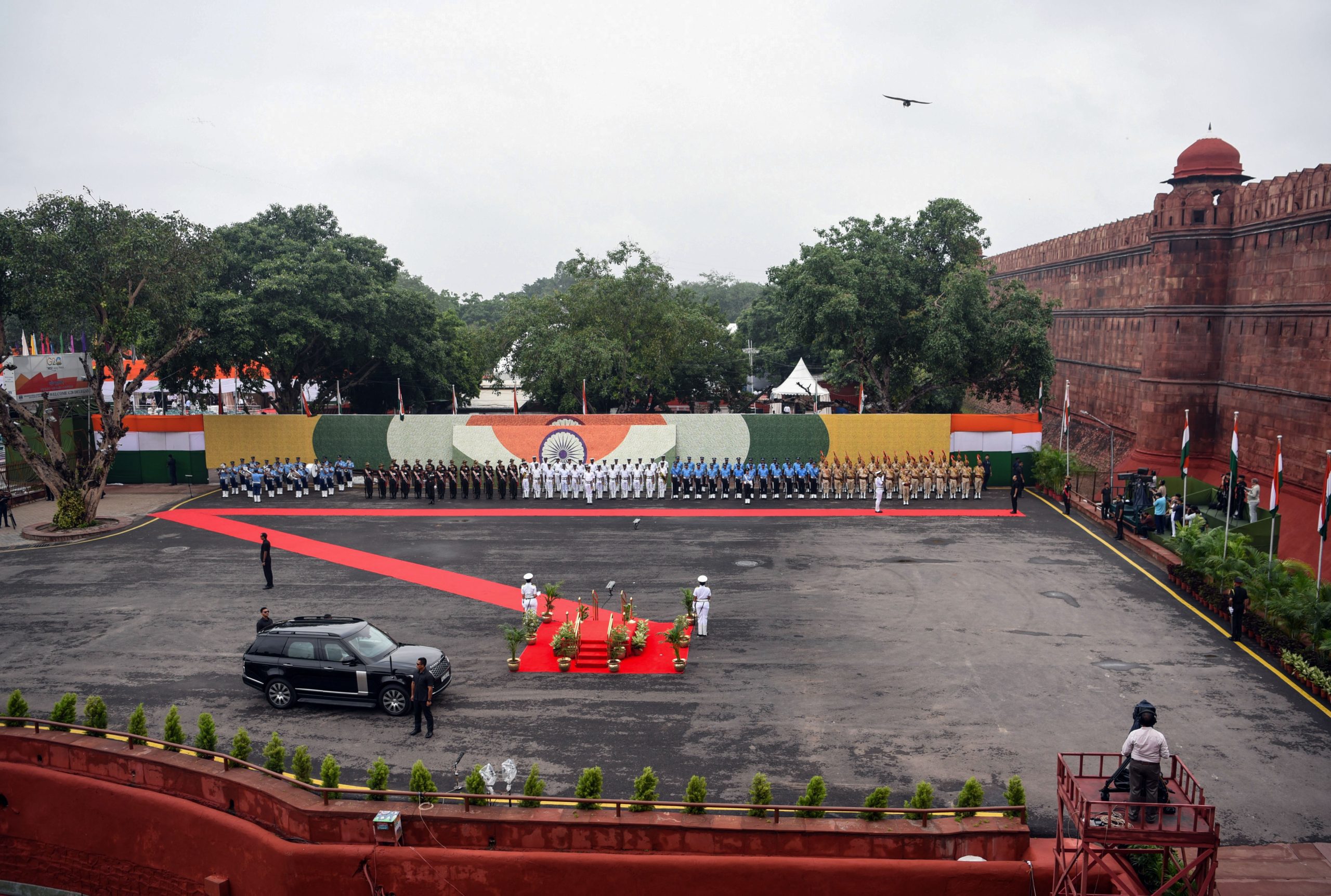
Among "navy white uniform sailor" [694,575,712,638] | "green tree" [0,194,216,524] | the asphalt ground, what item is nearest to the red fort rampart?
the asphalt ground

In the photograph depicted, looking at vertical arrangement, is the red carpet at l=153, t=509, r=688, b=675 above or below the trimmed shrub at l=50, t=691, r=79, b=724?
above

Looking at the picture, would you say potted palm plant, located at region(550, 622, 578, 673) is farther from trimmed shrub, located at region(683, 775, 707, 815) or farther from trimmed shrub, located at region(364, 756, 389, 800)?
trimmed shrub, located at region(683, 775, 707, 815)

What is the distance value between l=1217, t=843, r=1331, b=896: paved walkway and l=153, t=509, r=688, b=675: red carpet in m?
9.17

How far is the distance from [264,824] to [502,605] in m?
8.42

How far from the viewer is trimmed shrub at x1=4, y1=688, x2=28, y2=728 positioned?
14.4m

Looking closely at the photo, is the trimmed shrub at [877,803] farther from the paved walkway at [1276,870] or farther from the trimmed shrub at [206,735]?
the trimmed shrub at [206,735]

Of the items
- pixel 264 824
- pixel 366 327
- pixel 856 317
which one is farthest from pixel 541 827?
pixel 366 327

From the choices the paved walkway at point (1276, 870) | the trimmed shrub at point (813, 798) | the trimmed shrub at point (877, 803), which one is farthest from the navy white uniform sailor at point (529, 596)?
the paved walkway at point (1276, 870)

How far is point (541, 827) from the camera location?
441 inches

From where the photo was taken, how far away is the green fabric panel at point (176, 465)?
37031mm

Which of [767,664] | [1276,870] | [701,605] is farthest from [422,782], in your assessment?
[1276,870]

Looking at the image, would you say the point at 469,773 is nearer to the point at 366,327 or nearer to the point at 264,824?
the point at 264,824

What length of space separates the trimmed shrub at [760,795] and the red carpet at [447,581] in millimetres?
5530

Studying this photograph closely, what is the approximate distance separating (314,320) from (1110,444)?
34202mm
